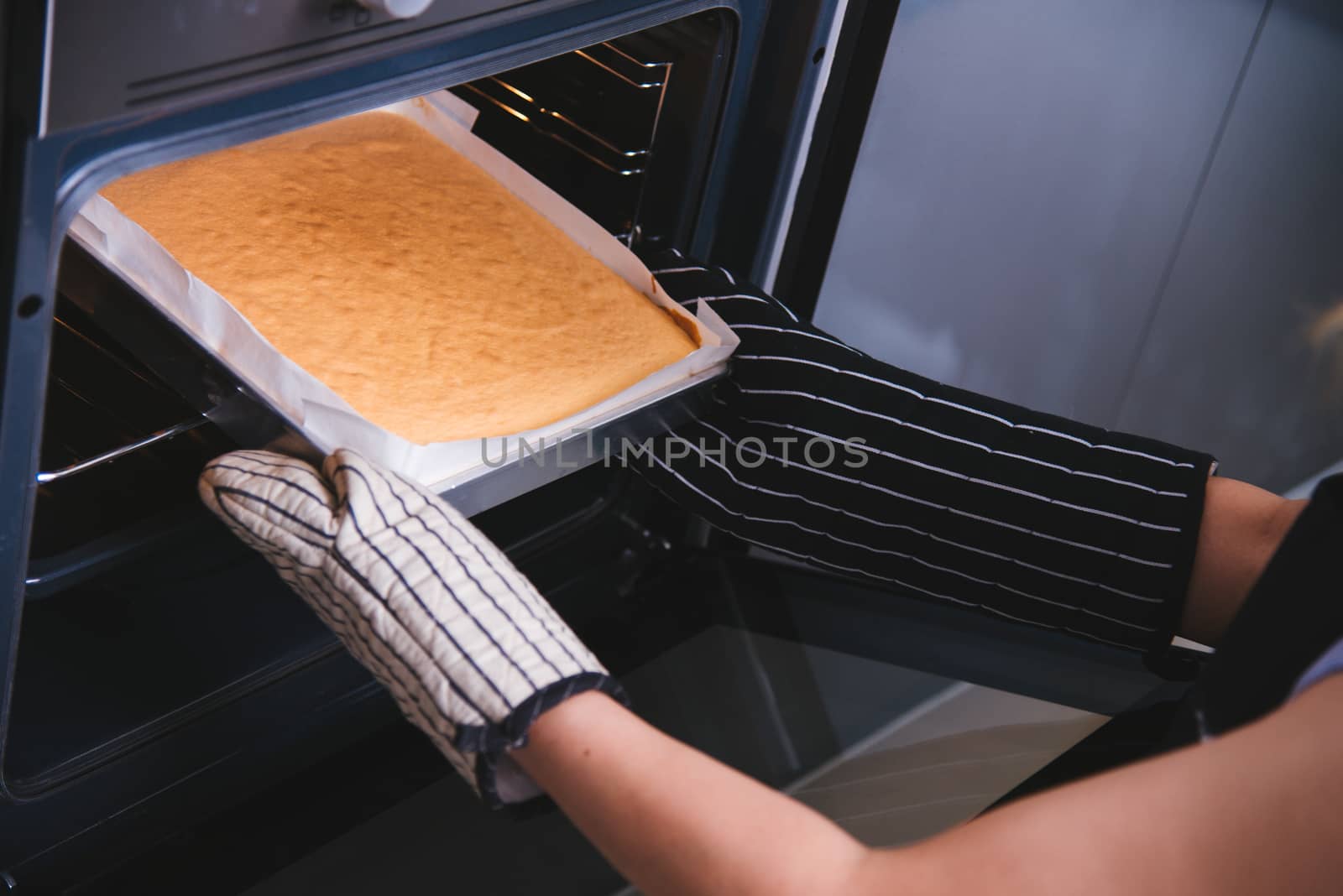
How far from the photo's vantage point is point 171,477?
1104 millimetres

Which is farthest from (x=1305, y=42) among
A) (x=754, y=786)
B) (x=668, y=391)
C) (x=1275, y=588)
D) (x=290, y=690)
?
(x=290, y=690)

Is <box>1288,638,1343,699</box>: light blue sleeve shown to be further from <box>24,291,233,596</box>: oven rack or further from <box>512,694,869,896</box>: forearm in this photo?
<box>24,291,233,596</box>: oven rack

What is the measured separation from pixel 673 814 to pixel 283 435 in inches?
15.4

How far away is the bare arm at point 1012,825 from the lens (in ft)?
1.79

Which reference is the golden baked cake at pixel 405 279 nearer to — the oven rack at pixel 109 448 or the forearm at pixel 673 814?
the oven rack at pixel 109 448

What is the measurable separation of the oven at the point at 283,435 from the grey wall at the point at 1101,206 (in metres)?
0.12

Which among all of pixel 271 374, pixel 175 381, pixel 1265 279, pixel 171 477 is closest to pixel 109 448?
pixel 171 477

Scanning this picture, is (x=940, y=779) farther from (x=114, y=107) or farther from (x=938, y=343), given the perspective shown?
(x=114, y=107)

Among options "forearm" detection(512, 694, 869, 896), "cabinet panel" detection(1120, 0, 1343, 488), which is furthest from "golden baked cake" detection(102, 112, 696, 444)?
"cabinet panel" detection(1120, 0, 1343, 488)

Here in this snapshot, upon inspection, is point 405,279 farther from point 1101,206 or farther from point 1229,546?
point 1101,206

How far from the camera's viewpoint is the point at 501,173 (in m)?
1.21

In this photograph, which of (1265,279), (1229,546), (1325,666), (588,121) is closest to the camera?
(1325,666)

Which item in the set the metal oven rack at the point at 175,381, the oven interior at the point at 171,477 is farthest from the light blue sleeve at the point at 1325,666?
the oven interior at the point at 171,477

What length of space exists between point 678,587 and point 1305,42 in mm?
1030
